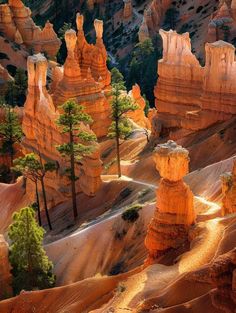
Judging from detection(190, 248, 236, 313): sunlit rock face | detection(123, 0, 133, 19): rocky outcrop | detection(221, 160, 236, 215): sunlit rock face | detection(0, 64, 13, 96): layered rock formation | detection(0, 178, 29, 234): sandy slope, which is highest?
detection(123, 0, 133, 19): rocky outcrop

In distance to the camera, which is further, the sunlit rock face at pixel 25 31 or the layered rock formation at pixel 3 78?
the sunlit rock face at pixel 25 31

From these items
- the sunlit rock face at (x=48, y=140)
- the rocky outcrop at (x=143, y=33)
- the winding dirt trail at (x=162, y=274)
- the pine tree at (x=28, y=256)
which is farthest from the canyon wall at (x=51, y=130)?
the rocky outcrop at (x=143, y=33)

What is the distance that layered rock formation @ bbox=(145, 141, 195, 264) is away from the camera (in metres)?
24.9

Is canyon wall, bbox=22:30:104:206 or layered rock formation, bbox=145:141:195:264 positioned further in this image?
canyon wall, bbox=22:30:104:206

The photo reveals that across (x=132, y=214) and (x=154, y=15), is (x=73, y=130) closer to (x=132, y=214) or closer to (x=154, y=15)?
(x=132, y=214)

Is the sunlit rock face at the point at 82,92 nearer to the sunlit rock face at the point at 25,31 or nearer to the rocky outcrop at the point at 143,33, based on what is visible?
the sunlit rock face at the point at 25,31

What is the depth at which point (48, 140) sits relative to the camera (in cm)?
4672

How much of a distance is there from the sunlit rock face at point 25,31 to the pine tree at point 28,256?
61.6 meters

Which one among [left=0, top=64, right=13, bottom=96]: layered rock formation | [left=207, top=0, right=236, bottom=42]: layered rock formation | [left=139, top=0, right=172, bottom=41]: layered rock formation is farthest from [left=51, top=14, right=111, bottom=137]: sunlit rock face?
[left=139, top=0, right=172, bottom=41]: layered rock formation

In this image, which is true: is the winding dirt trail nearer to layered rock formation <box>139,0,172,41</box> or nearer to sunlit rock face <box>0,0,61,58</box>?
sunlit rock face <box>0,0,61,58</box>

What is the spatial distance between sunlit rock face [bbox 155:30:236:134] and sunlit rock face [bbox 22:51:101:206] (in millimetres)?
8005

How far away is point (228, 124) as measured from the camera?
43.5 metres

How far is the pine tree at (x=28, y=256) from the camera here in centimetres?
3136

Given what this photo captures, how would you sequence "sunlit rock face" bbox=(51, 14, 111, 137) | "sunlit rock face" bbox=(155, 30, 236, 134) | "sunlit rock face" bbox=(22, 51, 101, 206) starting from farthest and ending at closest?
"sunlit rock face" bbox=(51, 14, 111, 137)
"sunlit rock face" bbox=(155, 30, 236, 134)
"sunlit rock face" bbox=(22, 51, 101, 206)
